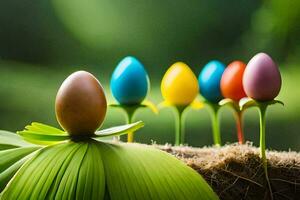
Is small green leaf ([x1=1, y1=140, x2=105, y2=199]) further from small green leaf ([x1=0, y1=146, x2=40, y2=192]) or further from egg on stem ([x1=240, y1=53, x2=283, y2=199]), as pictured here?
egg on stem ([x1=240, y1=53, x2=283, y2=199])

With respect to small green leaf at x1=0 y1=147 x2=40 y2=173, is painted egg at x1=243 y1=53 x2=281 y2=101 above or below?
above

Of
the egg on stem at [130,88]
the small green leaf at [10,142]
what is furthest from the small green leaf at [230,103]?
the small green leaf at [10,142]

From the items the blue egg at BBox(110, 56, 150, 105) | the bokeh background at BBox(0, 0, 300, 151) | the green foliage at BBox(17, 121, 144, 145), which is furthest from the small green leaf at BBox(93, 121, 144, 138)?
the bokeh background at BBox(0, 0, 300, 151)

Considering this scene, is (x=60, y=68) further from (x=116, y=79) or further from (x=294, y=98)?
(x=116, y=79)

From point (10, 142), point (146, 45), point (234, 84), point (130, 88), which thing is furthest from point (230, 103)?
point (146, 45)

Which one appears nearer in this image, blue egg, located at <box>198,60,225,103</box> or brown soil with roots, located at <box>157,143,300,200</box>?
brown soil with roots, located at <box>157,143,300,200</box>

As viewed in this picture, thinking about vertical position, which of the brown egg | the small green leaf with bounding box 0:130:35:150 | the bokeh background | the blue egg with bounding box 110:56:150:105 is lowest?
the small green leaf with bounding box 0:130:35:150

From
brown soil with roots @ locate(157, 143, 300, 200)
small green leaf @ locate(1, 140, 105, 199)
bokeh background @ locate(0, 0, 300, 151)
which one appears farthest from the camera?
bokeh background @ locate(0, 0, 300, 151)

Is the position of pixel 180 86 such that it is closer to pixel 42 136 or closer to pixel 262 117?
pixel 262 117
